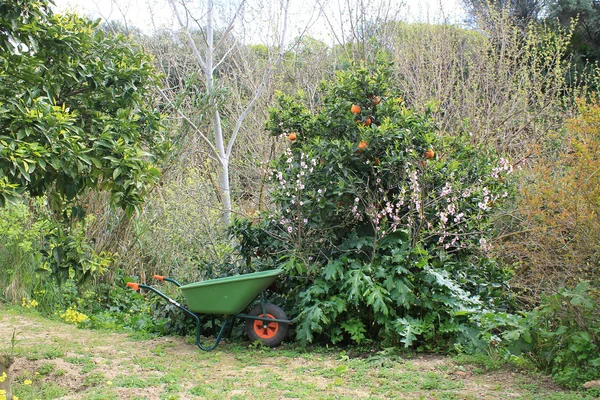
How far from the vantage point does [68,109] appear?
292 cm

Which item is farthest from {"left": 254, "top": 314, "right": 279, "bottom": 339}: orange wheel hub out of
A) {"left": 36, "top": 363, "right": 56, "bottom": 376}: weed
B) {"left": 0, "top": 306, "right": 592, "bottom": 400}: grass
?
{"left": 36, "top": 363, "right": 56, "bottom": 376}: weed

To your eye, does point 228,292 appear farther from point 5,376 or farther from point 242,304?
point 5,376

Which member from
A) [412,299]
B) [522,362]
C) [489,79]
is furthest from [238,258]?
[489,79]

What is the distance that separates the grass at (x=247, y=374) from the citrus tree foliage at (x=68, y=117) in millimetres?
873

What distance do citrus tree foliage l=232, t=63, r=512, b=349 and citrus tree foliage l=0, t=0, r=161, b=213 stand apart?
1.56 m

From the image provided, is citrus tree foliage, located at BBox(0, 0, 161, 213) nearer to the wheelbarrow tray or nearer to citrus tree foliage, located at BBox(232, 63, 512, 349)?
the wheelbarrow tray

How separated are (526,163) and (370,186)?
322 cm

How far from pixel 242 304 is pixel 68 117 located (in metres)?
2.23

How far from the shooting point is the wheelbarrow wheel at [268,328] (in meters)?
4.54

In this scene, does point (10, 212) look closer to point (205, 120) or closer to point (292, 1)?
point (205, 120)

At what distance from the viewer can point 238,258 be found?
5.50 m

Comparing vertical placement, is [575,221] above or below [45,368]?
above

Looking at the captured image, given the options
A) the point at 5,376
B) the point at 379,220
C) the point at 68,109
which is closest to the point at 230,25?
the point at 379,220

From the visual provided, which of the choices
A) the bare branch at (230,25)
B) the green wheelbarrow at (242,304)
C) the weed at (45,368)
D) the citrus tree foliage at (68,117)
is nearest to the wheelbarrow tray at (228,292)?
the green wheelbarrow at (242,304)
